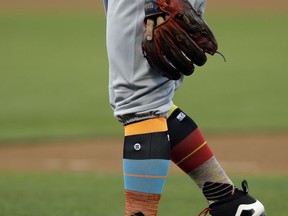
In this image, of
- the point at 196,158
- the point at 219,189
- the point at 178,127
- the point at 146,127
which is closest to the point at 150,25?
the point at 146,127

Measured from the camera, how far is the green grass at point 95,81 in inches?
403

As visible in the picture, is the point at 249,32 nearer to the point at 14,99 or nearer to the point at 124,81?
the point at 14,99

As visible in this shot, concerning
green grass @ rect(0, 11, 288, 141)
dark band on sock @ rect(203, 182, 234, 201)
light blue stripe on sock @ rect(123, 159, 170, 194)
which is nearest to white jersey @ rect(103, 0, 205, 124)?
light blue stripe on sock @ rect(123, 159, 170, 194)

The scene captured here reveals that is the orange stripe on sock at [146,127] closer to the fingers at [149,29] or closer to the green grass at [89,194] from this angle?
the fingers at [149,29]

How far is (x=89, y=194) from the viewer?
18.5 feet

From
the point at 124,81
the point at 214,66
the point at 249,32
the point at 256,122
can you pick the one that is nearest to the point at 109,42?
the point at 124,81

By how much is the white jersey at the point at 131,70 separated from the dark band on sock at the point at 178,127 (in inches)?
10.0

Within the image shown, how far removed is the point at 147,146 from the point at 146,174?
109mm

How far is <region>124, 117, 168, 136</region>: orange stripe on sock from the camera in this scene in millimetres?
3203

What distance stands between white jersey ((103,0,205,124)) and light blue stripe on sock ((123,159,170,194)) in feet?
0.57

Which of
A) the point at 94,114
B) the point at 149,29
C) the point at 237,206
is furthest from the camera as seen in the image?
the point at 94,114

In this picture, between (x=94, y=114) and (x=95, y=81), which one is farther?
(x=95, y=81)

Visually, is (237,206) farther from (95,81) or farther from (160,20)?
(95,81)

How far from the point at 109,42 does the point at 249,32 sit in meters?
18.0
